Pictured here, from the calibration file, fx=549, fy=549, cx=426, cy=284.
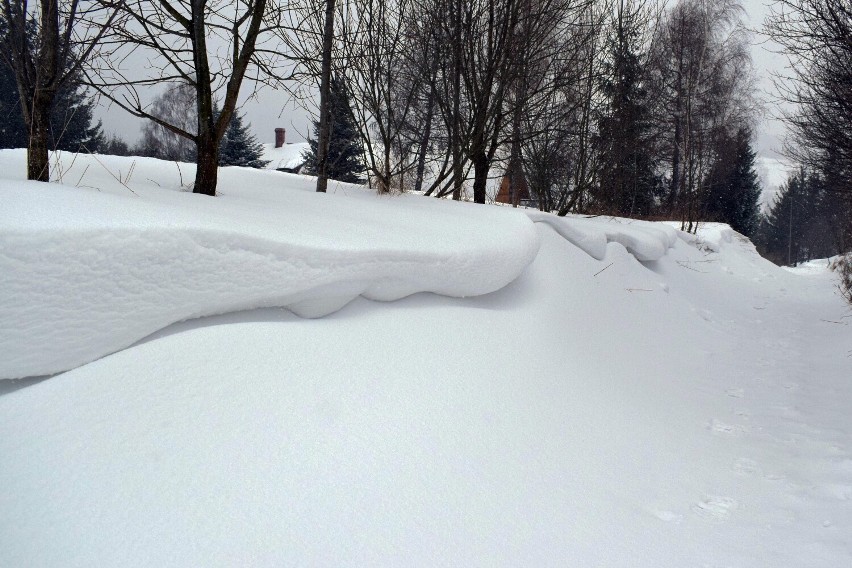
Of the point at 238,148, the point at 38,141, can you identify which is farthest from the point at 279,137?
the point at 38,141

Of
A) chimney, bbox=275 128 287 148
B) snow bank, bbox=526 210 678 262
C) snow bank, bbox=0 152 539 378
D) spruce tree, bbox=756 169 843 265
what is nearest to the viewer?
snow bank, bbox=0 152 539 378

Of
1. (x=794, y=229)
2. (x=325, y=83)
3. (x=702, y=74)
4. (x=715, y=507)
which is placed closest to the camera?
(x=715, y=507)

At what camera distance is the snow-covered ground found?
164 centimetres

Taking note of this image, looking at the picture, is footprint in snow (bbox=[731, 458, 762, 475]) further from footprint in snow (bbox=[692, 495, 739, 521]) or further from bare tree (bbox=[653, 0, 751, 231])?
bare tree (bbox=[653, 0, 751, 231])

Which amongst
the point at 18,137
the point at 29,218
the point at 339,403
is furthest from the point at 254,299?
the point at 18,137

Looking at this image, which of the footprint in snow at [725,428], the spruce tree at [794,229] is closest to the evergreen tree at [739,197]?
the spruce tree at [794,229]

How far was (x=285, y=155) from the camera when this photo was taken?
1161 inches

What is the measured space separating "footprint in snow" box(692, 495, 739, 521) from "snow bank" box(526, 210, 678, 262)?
3460mm

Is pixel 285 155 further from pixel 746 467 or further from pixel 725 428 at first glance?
pixel 746 467

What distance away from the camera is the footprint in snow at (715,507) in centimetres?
224

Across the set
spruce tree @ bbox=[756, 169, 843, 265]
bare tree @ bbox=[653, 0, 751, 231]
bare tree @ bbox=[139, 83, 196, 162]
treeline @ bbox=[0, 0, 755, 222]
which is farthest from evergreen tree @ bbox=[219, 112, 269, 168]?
spruce tree @ bbox=[756, 169, 843, 265]

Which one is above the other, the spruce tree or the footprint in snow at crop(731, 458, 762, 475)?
the spruce tree

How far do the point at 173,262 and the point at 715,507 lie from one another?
2.46m

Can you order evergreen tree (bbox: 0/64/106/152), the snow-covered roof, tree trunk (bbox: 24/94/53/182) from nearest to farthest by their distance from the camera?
tree trunk (bbox: 24/94/53/182), evergreen tree (bbox: 0/64/106/152), the snow-covered roof
